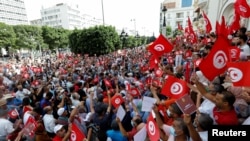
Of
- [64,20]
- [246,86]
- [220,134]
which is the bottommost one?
[220,134]

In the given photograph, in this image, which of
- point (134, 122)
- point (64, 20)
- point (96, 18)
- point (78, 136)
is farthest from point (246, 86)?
point (96, 18)

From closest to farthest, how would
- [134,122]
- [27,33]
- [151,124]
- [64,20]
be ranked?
[151,124], [134,122], [27,33], [64,20]

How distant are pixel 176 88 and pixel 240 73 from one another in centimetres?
109

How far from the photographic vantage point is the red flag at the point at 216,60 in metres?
2.96

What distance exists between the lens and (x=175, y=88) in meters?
3.68

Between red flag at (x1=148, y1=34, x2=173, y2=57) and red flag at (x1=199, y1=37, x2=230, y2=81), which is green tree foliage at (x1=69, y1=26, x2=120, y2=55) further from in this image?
red flag at (x1=199, y1=37, x2=230, y2=81)

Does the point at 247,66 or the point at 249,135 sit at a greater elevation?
the point at 247,66

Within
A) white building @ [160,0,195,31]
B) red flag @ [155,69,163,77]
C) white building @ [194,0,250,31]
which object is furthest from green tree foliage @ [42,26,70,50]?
red flag @ [155,69,163,77]

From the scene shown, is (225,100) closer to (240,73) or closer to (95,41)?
(240,73)

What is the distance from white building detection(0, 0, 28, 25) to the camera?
82756 millimetres

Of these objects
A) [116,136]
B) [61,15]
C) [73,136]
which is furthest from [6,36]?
[61,15]

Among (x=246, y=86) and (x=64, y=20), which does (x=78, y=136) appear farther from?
(x=64, y=20)

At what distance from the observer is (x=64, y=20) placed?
111688mm

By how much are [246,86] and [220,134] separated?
1280mm
